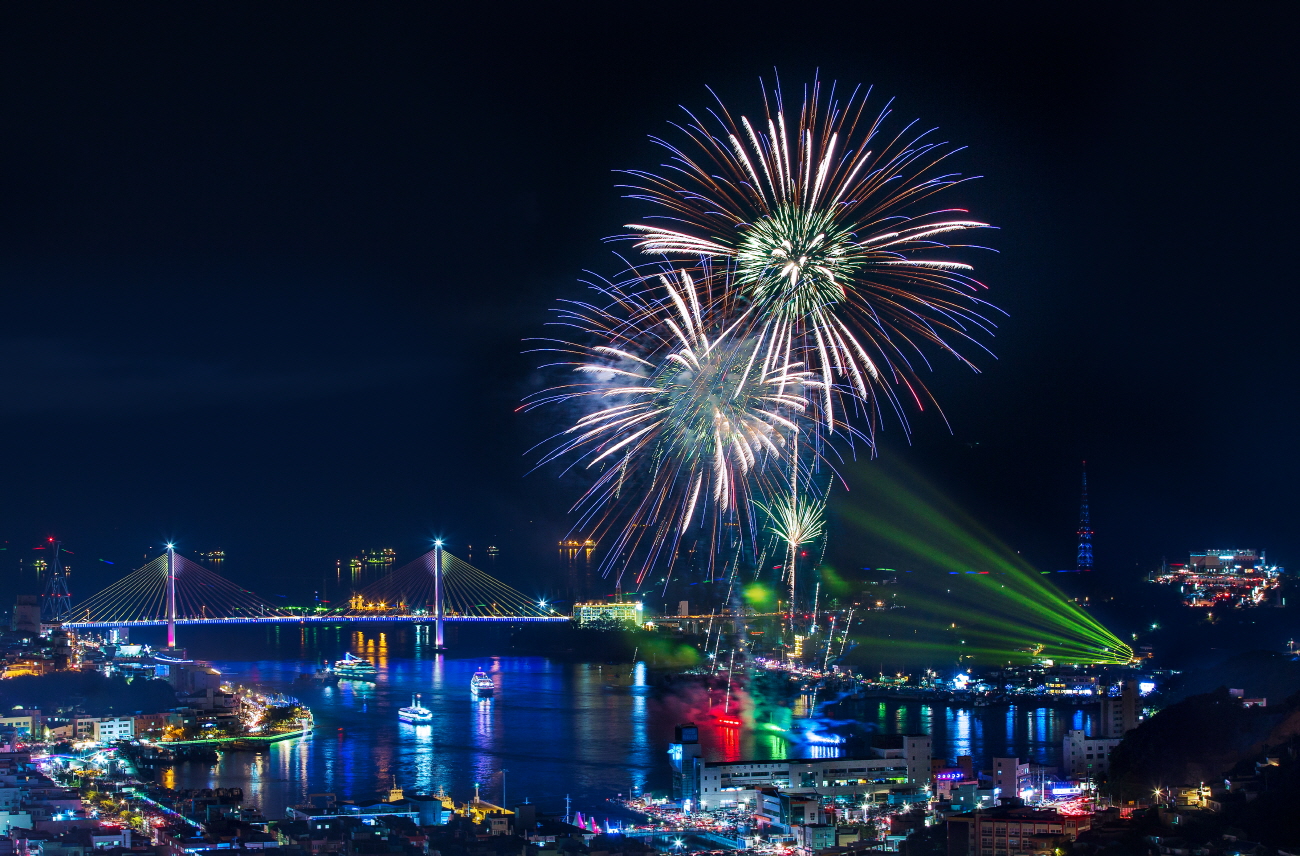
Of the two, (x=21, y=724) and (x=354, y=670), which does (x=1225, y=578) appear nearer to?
(x=354, y=670)

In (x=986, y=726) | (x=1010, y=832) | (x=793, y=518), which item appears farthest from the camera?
(x=986, y=726)

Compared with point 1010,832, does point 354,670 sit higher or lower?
lower

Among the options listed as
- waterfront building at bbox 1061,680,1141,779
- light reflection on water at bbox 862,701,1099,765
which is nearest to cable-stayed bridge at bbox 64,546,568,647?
light reflection on water at bbox 862,701,1099,765

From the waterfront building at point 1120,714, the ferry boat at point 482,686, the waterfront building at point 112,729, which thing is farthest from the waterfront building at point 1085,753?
the ferry boat at point 482,686

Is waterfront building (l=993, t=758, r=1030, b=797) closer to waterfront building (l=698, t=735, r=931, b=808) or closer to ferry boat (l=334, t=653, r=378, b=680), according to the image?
waterfront building (l=698, t=735, r=931, b=808)

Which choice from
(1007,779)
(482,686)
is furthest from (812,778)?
(482,686)

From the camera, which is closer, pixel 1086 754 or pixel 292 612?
pixel 1086 754

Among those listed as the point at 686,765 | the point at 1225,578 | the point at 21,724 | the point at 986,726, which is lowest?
the point at 986,726
